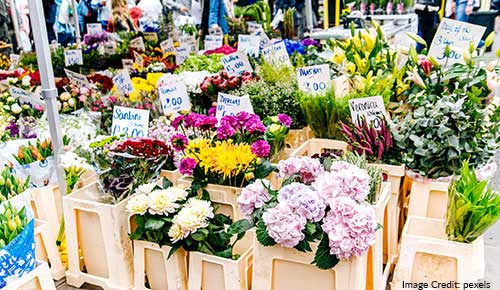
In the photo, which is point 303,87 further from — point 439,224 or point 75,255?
point 75,255

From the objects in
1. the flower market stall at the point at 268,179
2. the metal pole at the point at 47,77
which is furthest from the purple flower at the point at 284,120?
the metal pole at the point at 47,77

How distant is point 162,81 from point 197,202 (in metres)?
1.56

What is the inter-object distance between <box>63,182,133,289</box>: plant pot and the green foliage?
1369 mm

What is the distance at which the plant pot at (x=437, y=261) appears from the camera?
1.95 meters

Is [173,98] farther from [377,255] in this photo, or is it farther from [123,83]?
[377,255]

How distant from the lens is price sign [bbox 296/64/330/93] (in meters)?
2.83

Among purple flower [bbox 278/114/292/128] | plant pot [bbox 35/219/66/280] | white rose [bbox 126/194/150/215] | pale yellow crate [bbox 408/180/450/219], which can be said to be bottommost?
plant pot [bbox 35/219/66/280]

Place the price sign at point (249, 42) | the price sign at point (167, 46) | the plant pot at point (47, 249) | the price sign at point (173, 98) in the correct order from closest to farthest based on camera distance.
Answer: the plant pot at point (47, 249), the price sign at point (173, 98), the price sign at point (249, 42), the price sign at point (167, 46)

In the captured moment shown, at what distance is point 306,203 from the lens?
169 cm

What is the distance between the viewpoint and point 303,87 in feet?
9.42

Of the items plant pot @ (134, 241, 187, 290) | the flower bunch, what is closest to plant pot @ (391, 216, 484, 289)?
plant pot @ (134, 241, 187, 290)

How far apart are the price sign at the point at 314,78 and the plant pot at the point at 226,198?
2.77ft

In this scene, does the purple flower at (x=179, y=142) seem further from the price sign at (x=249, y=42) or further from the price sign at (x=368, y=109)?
the price sign at (x=249, y=42)

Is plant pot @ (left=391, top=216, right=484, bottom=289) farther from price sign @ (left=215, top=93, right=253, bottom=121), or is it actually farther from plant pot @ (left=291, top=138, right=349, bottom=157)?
price sign @ (left=215, top=93, right=253, bottom=121)
